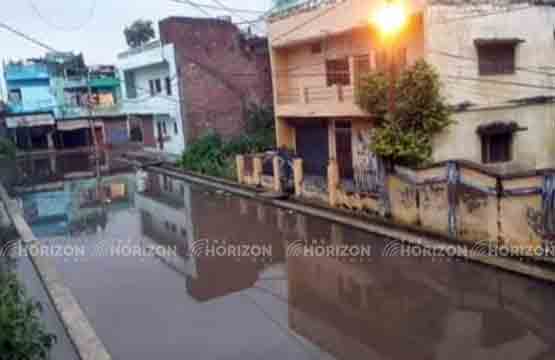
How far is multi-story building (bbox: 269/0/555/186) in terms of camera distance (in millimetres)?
10750

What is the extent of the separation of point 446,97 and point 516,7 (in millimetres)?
3472

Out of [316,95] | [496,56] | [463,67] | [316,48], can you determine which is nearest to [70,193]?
[316,95]

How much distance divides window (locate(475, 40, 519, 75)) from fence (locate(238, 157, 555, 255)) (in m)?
3.96

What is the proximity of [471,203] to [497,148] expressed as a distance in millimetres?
4291

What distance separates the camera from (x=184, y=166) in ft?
67.3

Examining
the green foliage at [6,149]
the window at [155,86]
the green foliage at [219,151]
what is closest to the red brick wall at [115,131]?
the green foliage at [6,149]

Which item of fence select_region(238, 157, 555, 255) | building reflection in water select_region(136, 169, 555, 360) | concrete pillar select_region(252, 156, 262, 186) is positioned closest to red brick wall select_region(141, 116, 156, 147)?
concrete pillar select_region(252, 156, 262, 186)

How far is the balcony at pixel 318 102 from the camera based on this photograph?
1298 cm

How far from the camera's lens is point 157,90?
84.2 feet

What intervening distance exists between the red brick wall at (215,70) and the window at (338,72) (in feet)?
30.0

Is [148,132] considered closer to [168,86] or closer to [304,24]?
[168,86]

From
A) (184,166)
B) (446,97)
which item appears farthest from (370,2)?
(184,166)

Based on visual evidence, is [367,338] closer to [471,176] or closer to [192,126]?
[471,176]

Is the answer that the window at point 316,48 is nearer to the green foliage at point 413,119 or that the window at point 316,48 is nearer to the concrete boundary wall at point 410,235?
the concrete boundary wall at point 410,235
